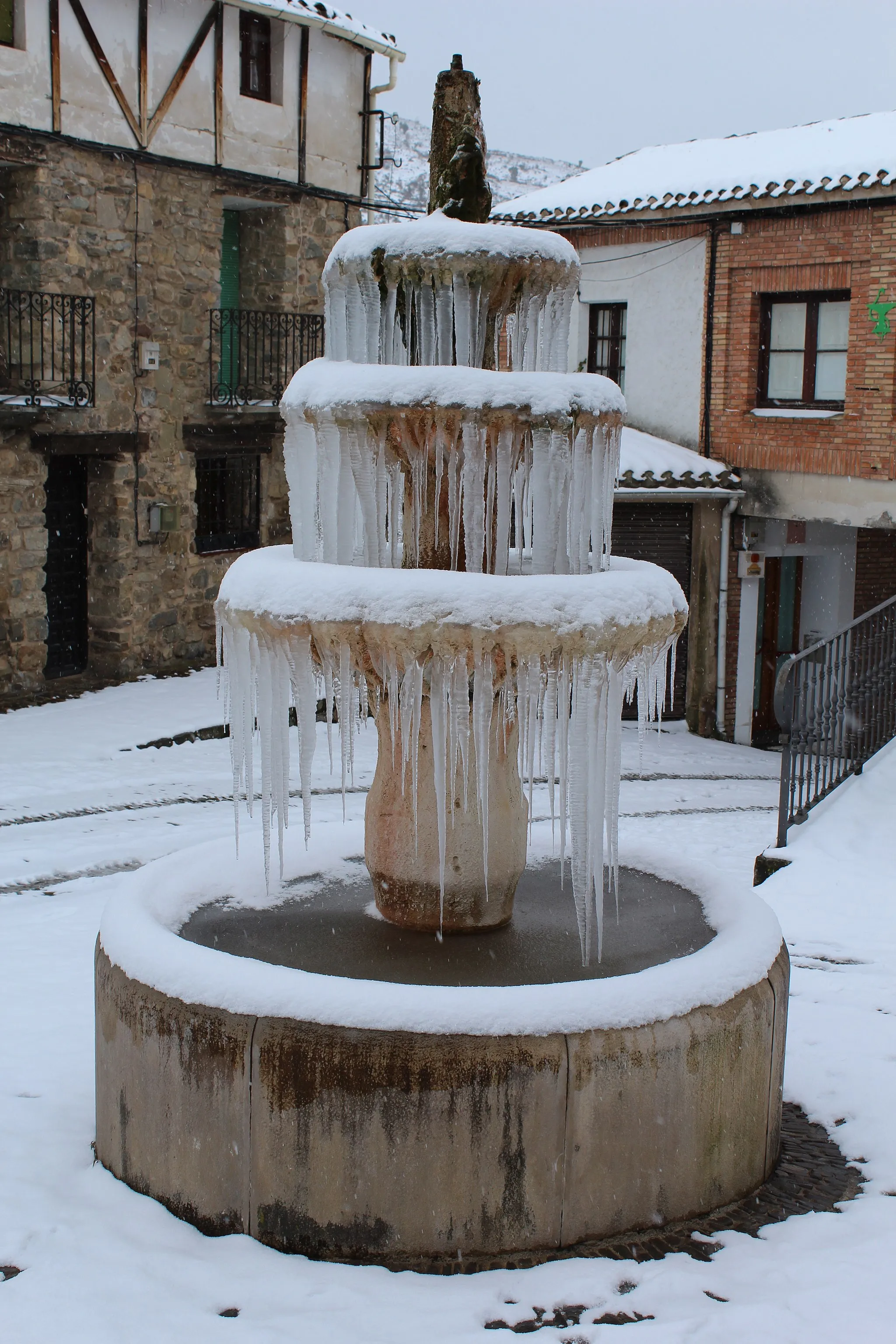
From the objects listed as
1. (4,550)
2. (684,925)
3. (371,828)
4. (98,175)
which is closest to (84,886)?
(371,828)

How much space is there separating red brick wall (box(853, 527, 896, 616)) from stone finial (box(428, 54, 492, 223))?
1097cm

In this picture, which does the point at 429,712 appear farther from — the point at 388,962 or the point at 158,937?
the point at 158,937

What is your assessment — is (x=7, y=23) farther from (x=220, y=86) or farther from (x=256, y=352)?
(x=256, y=352)

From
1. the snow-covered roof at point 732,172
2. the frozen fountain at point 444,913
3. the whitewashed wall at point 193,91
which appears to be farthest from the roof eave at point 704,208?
the frozen fountain at point 444,913

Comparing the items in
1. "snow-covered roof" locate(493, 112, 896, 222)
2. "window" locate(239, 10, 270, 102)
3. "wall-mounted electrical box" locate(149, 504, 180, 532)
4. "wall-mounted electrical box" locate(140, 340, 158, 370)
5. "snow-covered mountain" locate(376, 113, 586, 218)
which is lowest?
"wall-mounted electrical box" locate(149, 504, 180, 532)

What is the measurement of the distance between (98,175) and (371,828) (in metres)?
11.0

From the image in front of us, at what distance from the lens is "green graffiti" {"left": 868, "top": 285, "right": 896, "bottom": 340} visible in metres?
A: 13.3

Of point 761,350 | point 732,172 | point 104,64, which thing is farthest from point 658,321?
point 104,64

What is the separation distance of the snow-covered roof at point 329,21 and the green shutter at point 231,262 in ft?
7.73

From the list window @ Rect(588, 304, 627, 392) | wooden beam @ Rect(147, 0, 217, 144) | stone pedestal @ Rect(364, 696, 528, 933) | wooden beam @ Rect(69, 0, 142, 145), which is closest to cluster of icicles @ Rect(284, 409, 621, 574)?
stone pedestal @ Rect(364, 696, 528, 933)

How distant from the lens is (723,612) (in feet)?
49.3

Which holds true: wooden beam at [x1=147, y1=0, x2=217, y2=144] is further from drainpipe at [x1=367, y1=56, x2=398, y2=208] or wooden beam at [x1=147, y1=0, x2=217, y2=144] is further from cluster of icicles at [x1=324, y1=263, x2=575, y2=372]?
cluster of icicles at [x1=324, y1=263, x2=575, y2=372]

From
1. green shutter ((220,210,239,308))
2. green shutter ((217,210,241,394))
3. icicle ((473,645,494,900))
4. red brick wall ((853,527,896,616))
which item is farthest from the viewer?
green shutter ((220,210,239,308))

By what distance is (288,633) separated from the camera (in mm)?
4258
